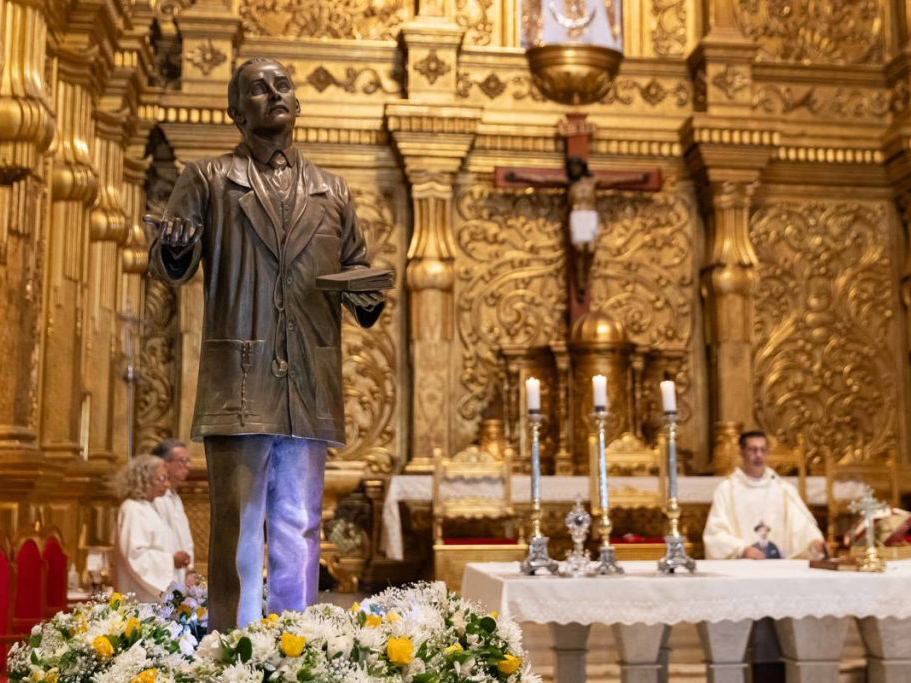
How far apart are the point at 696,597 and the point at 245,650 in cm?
310

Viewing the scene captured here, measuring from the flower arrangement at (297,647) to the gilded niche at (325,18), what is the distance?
9.56m

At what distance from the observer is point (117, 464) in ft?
34.6

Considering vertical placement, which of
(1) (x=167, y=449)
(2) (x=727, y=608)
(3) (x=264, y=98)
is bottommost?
(2) (x=727, y=608)

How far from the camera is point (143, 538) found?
6680mm

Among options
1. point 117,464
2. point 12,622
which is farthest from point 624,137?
point 12,622

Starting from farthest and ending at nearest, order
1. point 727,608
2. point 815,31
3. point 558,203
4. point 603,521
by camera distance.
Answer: point 815,31
point 558,203
point 603,521
point 727,608

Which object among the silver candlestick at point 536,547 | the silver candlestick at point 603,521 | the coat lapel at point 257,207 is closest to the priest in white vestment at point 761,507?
the silver candlestick at point 603,521

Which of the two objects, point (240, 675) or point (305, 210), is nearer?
point (240, 675)

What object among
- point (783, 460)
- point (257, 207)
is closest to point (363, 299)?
point (257, 207)

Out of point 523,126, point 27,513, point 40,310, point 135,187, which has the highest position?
point 523,126

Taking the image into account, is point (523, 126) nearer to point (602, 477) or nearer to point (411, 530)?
point (411, 530)

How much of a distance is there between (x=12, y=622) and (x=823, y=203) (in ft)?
32.3

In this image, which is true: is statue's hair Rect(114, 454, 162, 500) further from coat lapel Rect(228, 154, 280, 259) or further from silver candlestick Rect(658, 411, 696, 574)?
coat lapel Rect(228, 154, 280, 259)

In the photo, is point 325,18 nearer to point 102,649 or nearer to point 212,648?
point 102,649
